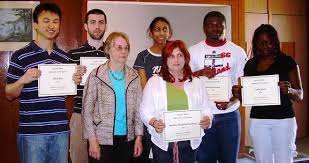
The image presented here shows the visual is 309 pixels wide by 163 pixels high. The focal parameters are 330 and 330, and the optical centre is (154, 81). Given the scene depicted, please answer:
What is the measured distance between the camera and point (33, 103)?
2363 millimetres

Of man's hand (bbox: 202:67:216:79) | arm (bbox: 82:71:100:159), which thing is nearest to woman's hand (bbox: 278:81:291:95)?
man's hand (bbox: 202:67:216:79)

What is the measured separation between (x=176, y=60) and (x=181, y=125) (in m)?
0.48

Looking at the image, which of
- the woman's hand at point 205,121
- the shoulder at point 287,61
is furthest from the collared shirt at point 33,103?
the shoulder at point 287,61

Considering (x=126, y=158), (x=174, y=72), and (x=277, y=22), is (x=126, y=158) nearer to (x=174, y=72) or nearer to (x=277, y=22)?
(x=174, y=72)

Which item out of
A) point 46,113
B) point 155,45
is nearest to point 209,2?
point 155,45

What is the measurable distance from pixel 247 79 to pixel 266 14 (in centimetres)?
359

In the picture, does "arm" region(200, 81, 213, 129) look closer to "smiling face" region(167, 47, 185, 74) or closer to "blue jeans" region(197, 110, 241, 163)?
"smiling face" region(167, 47, 185, 74)

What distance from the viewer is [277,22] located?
239 inches

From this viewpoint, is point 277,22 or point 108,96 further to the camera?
point 277,22

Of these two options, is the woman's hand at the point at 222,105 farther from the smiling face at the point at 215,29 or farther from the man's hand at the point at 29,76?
the man's hand at the point at 29,76

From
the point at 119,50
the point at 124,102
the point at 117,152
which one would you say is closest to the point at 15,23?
the point at 119,50

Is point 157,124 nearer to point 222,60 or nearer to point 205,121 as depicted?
point 205,121

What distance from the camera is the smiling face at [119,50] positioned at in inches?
96.8

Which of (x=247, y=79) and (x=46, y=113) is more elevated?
(x=247, y=79)
